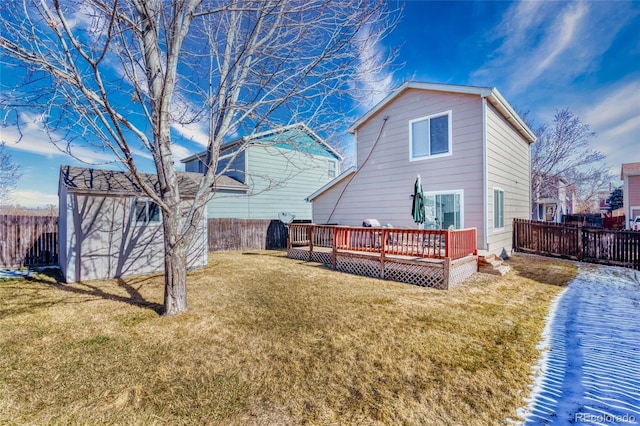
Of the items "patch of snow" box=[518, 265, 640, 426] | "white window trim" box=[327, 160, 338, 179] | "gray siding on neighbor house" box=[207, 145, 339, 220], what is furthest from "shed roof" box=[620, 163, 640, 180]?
"gray siding on neighbor house" box=[207, 145, 339, 220]

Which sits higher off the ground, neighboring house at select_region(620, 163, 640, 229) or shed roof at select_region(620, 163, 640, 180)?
shed roof at select_region(620, 163, 640, 180)

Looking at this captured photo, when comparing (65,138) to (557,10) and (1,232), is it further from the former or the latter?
(557,10)

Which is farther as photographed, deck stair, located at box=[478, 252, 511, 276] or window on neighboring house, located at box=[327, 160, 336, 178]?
window on neighboring house, located at box=[327, 160, 336, 178]

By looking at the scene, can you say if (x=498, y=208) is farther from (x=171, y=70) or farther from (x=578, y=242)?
(x=171, y=70)

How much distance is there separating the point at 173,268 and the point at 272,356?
239 centimetres

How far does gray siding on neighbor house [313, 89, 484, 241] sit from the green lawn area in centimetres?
419

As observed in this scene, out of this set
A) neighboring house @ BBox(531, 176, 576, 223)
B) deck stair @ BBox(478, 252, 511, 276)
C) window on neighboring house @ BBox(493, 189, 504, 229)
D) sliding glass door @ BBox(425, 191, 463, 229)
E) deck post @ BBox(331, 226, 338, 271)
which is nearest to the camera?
deck stair @ BBox(478, 252, 511, 276)

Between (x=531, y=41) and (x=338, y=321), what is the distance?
542 inches

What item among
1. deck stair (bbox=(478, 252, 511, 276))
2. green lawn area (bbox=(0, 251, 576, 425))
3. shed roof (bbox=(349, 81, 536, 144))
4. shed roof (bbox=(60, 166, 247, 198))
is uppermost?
shed roof (bbox=(349, 81, 536, 144))

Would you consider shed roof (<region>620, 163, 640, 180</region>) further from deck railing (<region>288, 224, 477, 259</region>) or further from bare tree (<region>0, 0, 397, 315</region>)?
bare tree (<region>0, 0, 397, 315</region>)

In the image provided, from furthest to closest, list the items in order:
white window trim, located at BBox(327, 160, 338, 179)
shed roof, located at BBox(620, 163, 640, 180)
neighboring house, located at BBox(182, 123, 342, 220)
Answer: white window trim, located at BBox(327, 160, 338, 179) < shed roof, located at BBox(620, 163, 640, 180) < neighboring house, located at BBox(182, 123, 342, 220)

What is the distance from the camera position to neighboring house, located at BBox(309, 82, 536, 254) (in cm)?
872

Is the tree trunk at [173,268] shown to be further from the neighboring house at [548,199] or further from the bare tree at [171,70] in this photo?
the neighboring house at [548,199]

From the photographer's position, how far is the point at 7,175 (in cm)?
1772
